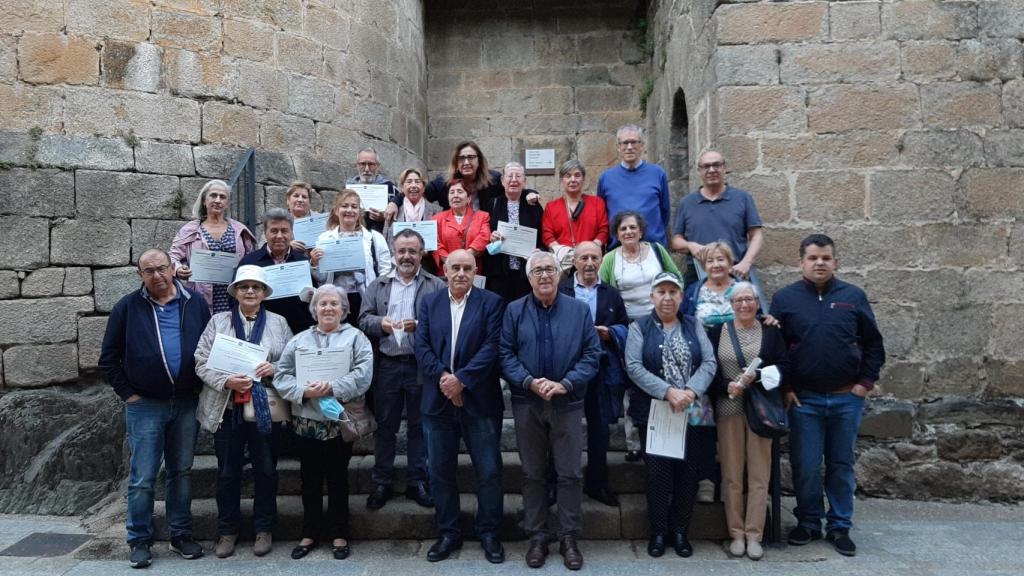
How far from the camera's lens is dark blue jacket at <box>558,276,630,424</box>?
4.46m

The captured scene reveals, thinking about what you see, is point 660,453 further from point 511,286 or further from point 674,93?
point 674,93

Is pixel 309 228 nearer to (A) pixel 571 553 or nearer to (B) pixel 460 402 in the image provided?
(B) pixel 460 402

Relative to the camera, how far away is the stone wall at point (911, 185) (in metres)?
5.42

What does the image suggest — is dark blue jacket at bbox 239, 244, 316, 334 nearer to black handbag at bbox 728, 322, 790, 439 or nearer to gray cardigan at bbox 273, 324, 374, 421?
gray cardigan at bbox 273, 324, 374, 421

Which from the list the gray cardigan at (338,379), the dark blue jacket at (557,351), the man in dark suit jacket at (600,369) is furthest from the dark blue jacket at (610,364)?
the gray cardigan at (338,379)

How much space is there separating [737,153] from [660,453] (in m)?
2.57

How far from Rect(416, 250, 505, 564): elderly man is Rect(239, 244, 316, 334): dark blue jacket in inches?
38.1

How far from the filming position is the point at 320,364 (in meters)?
4.21

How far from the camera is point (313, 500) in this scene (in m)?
4.35

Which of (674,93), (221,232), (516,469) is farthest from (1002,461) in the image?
(221,232)

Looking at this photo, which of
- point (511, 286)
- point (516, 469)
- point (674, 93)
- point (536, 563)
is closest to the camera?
point (536, 563)

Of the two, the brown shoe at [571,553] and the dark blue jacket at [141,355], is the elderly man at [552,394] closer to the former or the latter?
the brown shoe at [571,553]

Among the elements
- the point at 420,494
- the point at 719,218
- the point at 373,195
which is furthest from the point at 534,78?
the point at 420,494

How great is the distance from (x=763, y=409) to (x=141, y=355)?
3662 mm
